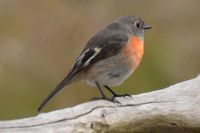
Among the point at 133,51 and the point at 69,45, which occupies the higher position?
the point at 133,51

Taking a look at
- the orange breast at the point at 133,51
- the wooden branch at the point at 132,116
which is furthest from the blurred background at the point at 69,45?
the wooden branch at the point at 132,116

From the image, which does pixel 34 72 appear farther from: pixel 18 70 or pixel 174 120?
pixel 174 120

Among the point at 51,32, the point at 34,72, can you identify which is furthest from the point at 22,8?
the point at 34,72

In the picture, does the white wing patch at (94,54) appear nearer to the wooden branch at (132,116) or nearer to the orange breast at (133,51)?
the orange breast at (133,51)

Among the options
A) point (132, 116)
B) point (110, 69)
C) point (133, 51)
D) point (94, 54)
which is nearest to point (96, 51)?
point (94, 54)

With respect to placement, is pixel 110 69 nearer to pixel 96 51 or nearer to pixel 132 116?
pixel 96 51

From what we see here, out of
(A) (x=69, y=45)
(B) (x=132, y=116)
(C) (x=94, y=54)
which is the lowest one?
(A) (x=69, y=45)
